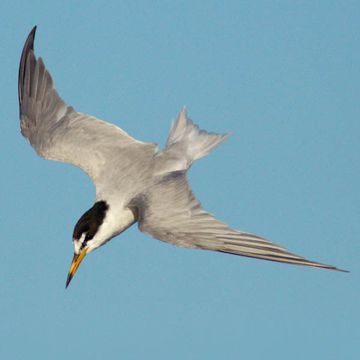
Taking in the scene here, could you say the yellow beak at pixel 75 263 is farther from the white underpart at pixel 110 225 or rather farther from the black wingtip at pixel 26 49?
the black wingtip at pixel 26 49

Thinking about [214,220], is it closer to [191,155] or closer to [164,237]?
[164,237]

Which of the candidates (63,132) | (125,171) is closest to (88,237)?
(125,171)

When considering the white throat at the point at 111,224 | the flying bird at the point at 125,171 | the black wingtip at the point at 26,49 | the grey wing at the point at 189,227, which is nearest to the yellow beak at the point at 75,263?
the flying bird at the point at 125,171

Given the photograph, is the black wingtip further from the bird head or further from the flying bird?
the bird head

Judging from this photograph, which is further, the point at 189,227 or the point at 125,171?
the point at 125,171

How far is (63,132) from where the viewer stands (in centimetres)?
1045

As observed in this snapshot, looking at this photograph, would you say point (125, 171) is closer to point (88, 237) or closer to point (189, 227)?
point (88, 237)

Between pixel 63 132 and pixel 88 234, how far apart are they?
1.70 metres

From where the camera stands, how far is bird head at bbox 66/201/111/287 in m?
9.13

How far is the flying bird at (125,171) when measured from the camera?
26.7 ft

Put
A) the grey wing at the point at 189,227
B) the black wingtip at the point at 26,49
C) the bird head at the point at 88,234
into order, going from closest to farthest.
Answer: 1. the grey wing at the point at 189,227
2. the bird head at the point at 88,234
3. the black wingtip at the point at 26,49


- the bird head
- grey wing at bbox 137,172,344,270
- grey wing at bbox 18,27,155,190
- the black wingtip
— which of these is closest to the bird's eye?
the bird head

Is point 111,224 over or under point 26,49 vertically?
under

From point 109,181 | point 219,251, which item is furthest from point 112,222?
point 219,251
